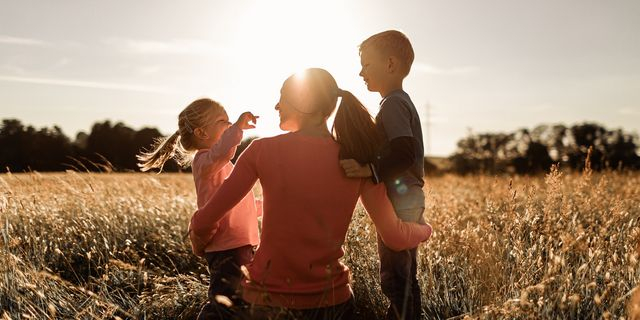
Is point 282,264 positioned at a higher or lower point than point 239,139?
lower

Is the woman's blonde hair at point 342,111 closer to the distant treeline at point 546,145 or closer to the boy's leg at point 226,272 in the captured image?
the boy's leg at point 226,272

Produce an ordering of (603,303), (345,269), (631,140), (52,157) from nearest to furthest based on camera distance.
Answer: (345,269), (603,303), (52,157), (631,140)

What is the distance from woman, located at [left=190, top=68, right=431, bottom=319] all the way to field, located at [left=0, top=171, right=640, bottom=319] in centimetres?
60

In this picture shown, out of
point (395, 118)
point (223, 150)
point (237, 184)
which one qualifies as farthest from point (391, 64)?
point (237, 184)

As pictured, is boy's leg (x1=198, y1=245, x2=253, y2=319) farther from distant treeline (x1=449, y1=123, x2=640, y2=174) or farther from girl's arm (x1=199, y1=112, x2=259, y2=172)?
distant treeline (x1=449, y1=123, x2=640, y2=174)

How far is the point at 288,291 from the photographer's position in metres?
2.34

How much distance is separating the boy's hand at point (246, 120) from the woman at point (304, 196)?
0.48 metres

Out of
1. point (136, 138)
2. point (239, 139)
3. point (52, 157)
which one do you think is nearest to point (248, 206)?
point (239, 139)

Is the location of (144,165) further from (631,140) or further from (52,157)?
(631,140)

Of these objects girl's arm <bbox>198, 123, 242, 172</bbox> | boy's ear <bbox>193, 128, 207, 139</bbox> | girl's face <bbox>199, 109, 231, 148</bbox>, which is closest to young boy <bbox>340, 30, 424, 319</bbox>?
girl's arm <bbox>198, 123, 242, 172</bbox>

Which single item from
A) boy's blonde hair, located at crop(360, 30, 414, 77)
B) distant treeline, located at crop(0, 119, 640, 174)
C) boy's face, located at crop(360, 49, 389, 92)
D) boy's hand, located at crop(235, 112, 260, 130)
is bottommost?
distant treeline, located at crop(0, 119, 640, 174)

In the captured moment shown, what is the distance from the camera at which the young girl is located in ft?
9.59

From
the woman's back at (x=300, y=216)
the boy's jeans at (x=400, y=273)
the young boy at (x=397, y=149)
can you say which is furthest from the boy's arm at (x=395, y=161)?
the boy's jeans at (x=400, y=273)

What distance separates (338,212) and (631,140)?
67112 millimetres
